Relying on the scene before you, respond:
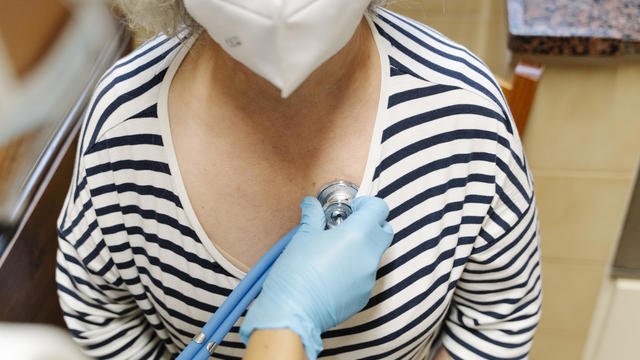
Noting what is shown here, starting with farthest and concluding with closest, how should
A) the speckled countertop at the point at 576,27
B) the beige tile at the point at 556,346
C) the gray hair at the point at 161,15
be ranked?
the beige tile at the point at 556,346
the speckled countertop at the point at 576,27
the gray hair at the point at 161,15

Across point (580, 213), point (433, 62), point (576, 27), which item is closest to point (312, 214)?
point (433, 62)

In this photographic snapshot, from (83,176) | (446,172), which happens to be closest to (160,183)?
(83,176)

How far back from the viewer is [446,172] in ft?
2.45

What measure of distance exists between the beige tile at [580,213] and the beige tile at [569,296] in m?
0.04

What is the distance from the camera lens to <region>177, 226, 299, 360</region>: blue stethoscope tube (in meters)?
0.69

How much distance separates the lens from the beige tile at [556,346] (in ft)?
4.88

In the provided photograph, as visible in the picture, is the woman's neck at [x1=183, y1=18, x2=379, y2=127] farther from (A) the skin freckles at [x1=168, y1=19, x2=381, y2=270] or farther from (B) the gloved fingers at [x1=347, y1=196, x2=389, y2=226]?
(B) the gloved fingers at [x1=347, y1=196, x2=389, y2=226]

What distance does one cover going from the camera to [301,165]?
0.75m

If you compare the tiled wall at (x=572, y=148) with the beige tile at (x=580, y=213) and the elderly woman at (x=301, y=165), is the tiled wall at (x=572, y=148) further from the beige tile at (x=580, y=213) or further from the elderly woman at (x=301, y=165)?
the elderly woman at (x=301, y=165)

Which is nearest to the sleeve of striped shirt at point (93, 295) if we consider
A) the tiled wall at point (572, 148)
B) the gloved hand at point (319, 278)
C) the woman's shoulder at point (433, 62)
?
the gloved hand at point (319, 278)

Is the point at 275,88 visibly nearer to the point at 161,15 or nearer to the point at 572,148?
the point at 161,15

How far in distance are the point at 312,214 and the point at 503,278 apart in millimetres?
309

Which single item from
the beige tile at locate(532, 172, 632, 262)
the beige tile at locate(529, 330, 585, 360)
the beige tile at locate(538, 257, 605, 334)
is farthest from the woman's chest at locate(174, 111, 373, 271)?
the beige tile at locate(529, 330, 585, 360)

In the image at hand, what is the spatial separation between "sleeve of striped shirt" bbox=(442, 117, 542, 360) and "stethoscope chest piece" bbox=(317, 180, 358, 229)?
0.19 m
